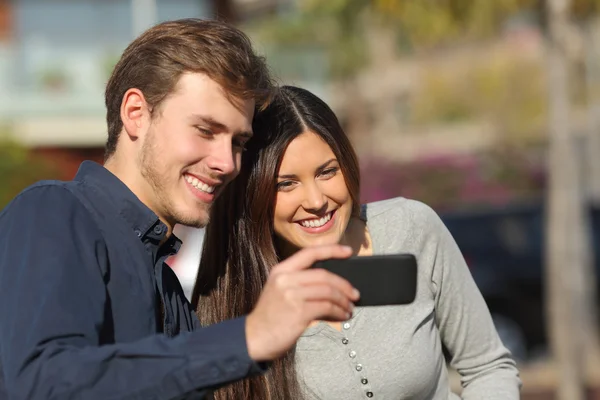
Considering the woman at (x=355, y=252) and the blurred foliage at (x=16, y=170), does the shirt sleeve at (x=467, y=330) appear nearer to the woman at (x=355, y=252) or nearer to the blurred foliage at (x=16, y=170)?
the woman at (x=355, y=252)

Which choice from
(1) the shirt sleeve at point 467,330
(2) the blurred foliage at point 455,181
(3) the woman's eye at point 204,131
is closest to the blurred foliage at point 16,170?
(2) the blurred foliage at point 455,181

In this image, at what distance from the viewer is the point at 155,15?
21141 mm

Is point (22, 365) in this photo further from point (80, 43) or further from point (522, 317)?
point (80, 43)

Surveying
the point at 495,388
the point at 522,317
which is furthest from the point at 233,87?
the point at 522,317

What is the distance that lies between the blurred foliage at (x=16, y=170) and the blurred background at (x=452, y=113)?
3 centimetres

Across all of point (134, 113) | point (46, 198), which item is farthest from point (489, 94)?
point (46, 198)

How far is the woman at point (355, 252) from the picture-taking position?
2852 mm

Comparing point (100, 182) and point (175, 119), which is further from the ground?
point (175, 119)

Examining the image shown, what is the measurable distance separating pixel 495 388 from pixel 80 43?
17.2m

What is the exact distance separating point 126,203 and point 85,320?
1.33 feet

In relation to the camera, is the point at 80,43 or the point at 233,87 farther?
the point at 80,43

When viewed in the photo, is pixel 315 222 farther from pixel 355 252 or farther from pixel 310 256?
pixel 310 256

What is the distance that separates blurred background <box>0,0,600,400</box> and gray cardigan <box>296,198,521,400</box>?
68 centimetres

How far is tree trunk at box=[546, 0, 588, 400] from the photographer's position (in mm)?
8469
